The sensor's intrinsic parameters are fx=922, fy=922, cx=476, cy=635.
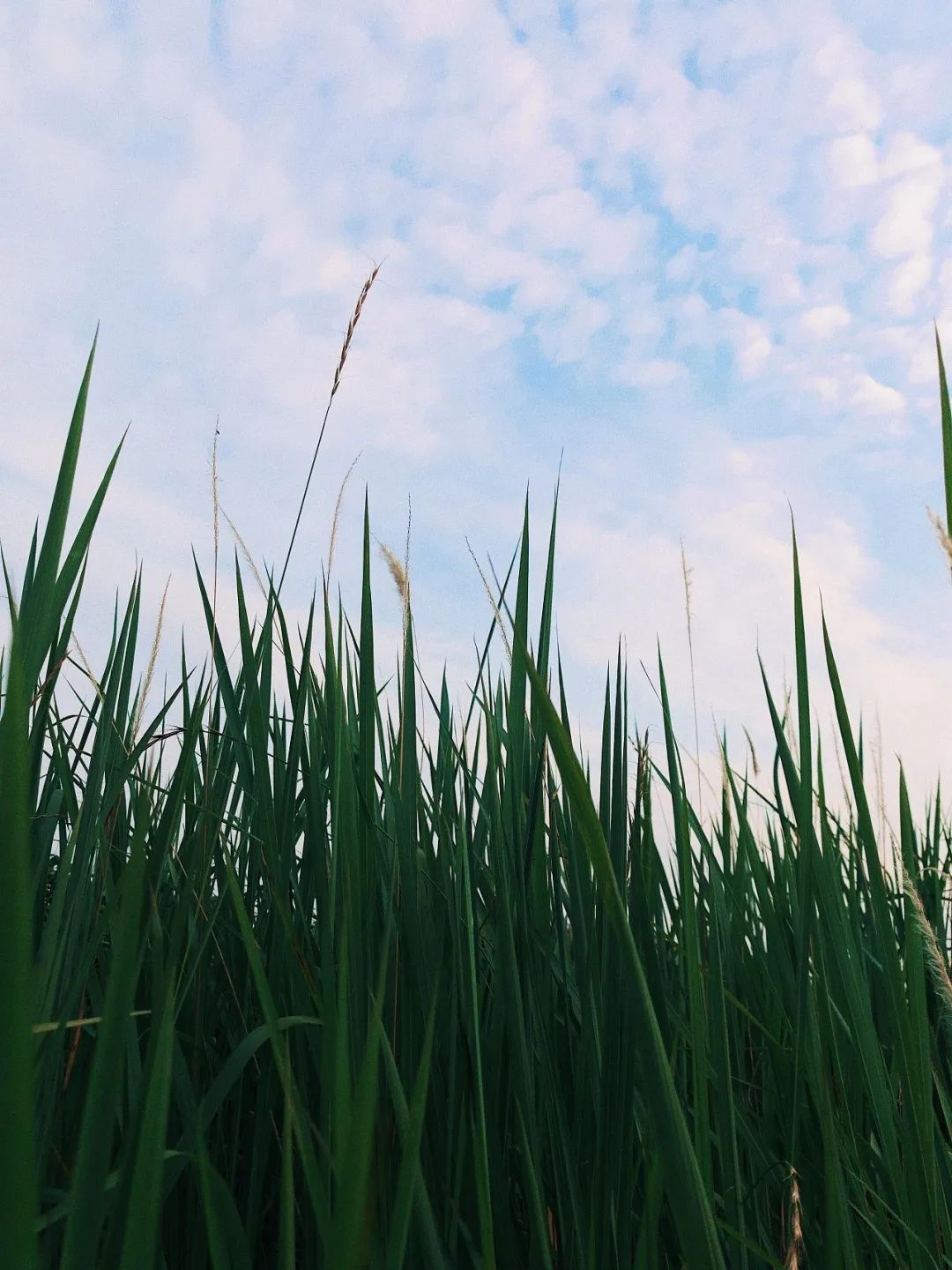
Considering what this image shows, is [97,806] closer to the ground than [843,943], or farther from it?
farther from it

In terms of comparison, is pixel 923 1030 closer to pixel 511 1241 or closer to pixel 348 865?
pixel 511 1241

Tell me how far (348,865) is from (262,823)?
313 mm

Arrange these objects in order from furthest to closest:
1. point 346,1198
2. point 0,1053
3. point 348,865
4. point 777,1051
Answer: point 777,1051
point 348,865
point 346,1198
point 0,1053

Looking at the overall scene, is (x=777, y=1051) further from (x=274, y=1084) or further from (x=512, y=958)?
(x=274, y=1084)

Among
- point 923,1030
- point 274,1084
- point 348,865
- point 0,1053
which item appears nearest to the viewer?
point 0,1053

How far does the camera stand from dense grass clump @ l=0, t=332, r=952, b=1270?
724mm

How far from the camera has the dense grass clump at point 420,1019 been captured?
72 centimetres

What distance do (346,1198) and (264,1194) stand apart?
2.27 ft

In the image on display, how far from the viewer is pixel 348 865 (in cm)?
100

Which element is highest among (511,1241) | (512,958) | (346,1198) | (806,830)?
(806,830)

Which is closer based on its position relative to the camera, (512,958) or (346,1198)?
(346,1198)

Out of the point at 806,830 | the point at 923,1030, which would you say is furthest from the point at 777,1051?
the point at 806,830

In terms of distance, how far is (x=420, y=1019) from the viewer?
1125mm

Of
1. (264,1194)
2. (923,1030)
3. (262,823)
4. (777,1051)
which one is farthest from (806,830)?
(264,1194)
